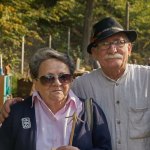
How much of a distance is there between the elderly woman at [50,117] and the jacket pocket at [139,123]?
31 centimetres

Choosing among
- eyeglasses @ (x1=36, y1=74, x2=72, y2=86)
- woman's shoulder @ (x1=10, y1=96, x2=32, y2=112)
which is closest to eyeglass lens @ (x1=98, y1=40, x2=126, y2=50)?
eyeglasses @ (x1=36, y1=74, x2=72, y2=86)

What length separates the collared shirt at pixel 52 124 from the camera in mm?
1796

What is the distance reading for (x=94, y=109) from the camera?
192cm

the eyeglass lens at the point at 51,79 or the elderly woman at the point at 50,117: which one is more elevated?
the eyeglass lens at the point at 51,79

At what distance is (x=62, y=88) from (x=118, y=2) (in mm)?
16742

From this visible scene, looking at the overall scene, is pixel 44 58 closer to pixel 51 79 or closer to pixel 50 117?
pixel 51 79

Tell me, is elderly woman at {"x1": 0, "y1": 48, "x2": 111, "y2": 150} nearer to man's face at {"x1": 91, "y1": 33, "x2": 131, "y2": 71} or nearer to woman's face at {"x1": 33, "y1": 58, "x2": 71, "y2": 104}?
woman's face at {"x1": 33, "y1": 58, "x2": 71, "y2": 104}

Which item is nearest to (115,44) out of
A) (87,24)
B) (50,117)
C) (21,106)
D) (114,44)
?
(114,44)

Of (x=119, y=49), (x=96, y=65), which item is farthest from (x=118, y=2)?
(x=119, y=49)

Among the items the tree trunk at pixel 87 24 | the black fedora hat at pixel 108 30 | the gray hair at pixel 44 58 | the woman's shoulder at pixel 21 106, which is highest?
the tree trunk at pixel 87 24

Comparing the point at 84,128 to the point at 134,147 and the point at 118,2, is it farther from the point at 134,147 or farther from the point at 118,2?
the point at 118,2

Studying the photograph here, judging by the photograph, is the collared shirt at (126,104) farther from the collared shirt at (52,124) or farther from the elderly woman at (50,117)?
the collared shirt at (52,124)

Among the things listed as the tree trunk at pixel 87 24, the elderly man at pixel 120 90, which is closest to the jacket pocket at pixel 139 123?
the elderly man at pixel 120 90

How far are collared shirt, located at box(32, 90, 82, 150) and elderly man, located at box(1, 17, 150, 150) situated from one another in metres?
0.32
